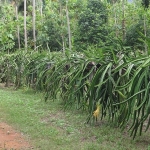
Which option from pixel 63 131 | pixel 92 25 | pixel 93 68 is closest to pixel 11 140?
pixel 63 131

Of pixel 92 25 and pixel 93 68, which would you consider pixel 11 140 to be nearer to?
pixel 93 68

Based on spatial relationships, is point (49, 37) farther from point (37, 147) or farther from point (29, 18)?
point (37, 147)

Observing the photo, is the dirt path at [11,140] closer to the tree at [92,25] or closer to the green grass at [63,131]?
the green grass at [63,131]

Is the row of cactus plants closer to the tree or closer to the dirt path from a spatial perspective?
the dirt path

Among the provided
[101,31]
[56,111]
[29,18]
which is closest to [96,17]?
[101,31]

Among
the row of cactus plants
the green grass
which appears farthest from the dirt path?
the row of cactus plants

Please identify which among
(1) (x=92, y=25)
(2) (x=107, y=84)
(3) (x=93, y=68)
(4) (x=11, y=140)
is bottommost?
(4) (x=11, y=140)

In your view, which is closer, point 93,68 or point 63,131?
point 63,131

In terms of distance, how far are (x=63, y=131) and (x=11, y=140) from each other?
1.19 m

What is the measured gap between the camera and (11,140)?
5.88m

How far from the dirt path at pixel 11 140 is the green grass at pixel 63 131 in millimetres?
143

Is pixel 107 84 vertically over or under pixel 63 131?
over

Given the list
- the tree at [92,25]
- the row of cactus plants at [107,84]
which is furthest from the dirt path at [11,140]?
the tree at [92,25]

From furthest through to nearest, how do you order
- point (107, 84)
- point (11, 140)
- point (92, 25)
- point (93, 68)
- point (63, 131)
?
point (92, 25), point (93, 68), point (63, 131), point (107, 84), point (11, 140)
